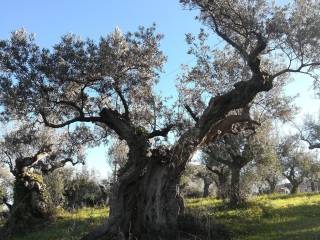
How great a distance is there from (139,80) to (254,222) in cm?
936

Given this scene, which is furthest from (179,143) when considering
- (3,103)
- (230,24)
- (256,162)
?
(256,162)

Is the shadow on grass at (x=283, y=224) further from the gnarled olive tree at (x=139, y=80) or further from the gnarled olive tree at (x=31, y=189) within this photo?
the gnarled olive tree at (x=31, y=189)

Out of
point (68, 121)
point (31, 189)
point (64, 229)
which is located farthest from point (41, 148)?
point (68, 121)

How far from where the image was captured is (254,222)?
26203 mm

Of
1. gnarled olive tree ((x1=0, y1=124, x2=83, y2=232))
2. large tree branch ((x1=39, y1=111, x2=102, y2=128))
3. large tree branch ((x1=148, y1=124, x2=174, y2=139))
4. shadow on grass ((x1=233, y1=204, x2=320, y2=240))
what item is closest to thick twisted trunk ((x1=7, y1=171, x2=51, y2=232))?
gnarled olive tree ((x1=0, y1=124, x2=83, y2=232))

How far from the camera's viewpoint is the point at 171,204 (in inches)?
815

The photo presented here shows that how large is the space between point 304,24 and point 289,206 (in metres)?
15.4

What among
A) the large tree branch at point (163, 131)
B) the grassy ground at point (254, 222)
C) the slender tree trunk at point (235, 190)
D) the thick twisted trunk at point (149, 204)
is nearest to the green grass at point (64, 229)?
the grassy ground at point (254, 222)

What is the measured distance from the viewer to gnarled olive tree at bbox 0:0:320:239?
68.4 feet

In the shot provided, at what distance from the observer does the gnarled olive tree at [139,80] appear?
20844mm

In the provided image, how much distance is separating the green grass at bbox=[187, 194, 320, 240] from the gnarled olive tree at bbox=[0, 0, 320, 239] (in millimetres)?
2645

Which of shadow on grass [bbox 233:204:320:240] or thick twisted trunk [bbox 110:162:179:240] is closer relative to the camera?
thick twisted trunk [bbox 110:162:179:240]

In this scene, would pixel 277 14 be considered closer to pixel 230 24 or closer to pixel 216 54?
pixel 230 24

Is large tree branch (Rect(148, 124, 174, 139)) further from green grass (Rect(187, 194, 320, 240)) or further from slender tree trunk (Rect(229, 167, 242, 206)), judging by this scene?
slender tree trunk (Rect(229, 167, 242, 206))
